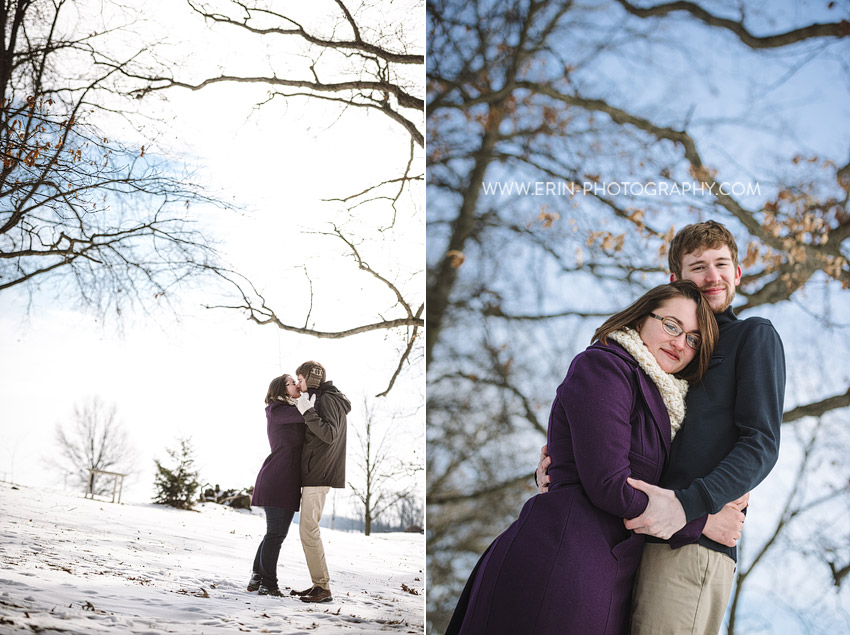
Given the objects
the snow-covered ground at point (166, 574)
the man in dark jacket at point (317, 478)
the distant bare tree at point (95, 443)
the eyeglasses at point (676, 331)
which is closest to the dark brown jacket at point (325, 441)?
the man in dark jacket at point (317, 478)

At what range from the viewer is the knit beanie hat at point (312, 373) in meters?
3.79

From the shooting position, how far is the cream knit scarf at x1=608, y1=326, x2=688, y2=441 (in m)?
1.96

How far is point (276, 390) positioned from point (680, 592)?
7.59ft

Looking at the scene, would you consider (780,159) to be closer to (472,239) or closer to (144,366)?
(472,239)

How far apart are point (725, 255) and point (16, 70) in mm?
3120

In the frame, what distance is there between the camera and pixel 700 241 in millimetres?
2342

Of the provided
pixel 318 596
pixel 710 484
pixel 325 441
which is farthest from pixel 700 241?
pixel 318 596

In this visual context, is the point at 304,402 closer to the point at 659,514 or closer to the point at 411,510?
the point at 411,510

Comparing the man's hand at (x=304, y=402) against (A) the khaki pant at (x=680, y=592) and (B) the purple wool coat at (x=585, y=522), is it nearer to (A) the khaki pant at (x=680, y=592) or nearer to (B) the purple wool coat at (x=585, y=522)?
(B) the purple wool coat at (x=585, y=522)

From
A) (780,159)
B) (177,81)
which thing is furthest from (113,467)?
(780,159)

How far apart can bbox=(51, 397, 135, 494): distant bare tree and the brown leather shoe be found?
3.25ft

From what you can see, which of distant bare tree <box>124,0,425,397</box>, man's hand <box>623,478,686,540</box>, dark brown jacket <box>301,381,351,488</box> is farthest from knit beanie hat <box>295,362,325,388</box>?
man's hand <box>623,478,686,540</box>

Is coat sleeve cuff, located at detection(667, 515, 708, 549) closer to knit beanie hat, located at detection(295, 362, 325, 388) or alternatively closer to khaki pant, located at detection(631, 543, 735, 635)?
khaki pant, located at detection(631, 543, 735, 635)

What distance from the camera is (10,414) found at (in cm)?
355
